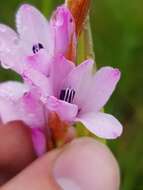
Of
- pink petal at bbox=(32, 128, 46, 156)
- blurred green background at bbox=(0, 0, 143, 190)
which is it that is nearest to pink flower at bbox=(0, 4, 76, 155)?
pink petal at bbox=(32, 128, 46, 156)

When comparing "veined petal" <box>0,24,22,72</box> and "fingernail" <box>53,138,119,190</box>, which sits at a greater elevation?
"veined petal" <box>0,24,22,72</box>

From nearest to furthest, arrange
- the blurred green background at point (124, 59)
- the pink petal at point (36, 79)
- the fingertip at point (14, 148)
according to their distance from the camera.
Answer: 1. the pink petal at point (36, 79)
2. the fingertip at point (14, 148)
3. the blurred green background at point (124, 59)

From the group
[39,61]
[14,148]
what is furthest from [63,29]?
[14,148]

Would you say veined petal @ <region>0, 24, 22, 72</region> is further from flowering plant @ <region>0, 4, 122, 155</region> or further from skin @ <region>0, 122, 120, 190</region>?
skin @ <region>0, 122, 120, 190</region>

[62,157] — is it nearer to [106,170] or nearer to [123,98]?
[106,170]

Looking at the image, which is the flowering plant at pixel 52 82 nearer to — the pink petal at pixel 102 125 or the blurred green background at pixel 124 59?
the pink petal at pixel 102 125

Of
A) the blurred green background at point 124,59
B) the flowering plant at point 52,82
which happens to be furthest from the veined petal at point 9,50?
the blurred green background at point 124,59

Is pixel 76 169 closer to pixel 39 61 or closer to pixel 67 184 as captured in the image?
pixel 67 184
